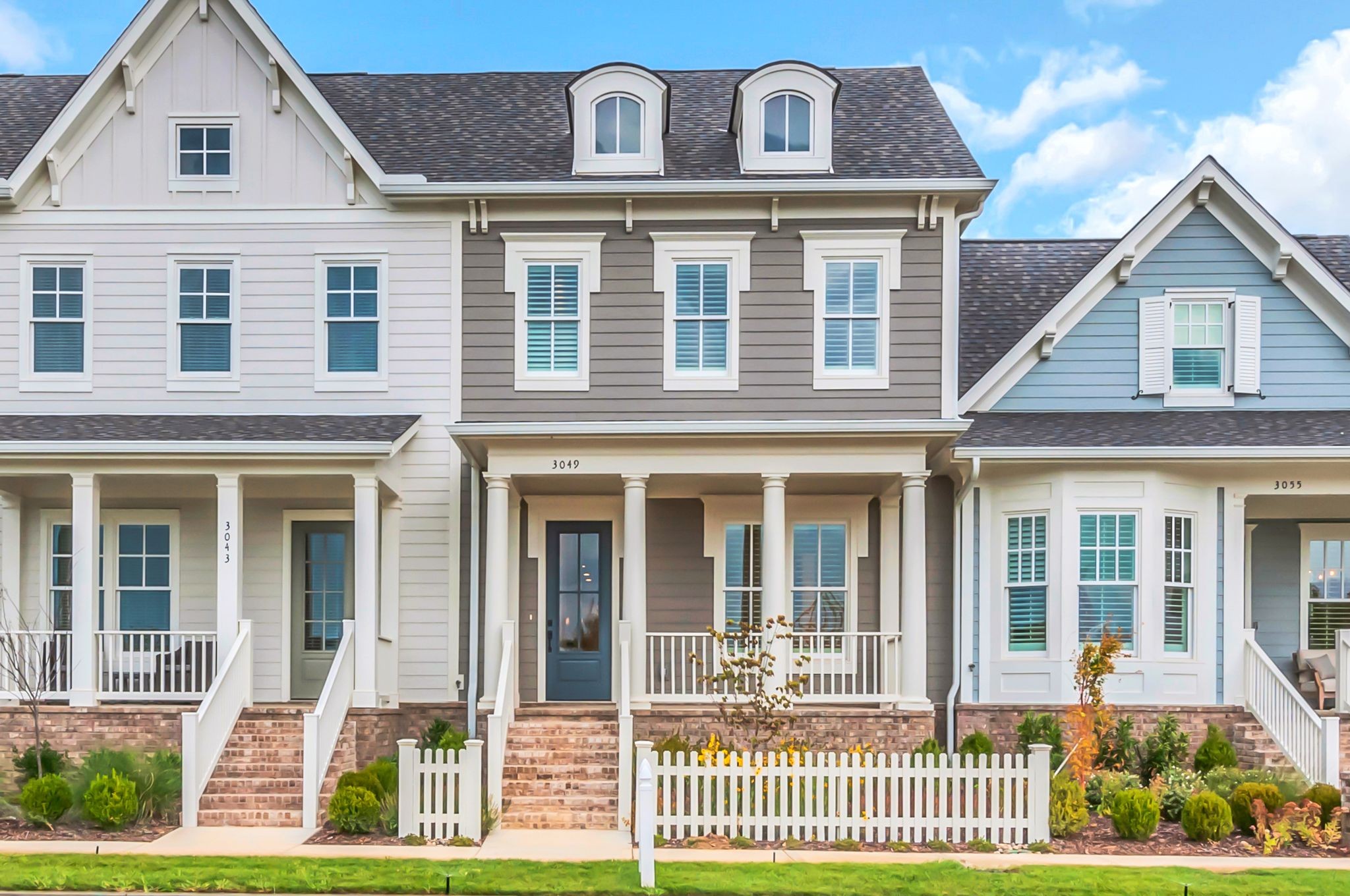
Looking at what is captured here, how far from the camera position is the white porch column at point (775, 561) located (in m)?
15.7

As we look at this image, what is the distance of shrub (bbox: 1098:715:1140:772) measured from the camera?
15195 mm

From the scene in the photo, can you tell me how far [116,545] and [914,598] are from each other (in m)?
10.9

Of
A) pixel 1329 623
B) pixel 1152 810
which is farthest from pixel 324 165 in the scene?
pixel 1329 623

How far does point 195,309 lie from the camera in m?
17.5

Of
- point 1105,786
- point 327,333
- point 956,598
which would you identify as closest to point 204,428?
point 327,333

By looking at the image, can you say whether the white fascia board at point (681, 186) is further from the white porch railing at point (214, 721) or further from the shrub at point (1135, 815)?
the shrub at point (1135, 815)

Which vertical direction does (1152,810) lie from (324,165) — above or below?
below

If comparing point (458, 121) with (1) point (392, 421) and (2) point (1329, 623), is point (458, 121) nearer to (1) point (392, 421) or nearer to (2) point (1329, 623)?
(1) point (392, 421)

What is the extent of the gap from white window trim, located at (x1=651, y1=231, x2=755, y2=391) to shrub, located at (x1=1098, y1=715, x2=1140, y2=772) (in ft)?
21.1

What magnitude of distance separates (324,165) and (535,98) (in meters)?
3.97

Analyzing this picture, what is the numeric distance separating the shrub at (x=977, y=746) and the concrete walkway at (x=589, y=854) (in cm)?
287

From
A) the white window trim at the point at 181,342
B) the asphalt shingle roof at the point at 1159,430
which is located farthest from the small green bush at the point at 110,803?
the asphalt shingle roof at the point at 1159,430

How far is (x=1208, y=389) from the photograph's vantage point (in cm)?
1762

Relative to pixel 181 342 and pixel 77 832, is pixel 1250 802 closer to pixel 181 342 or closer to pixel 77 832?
pixel 77 832
